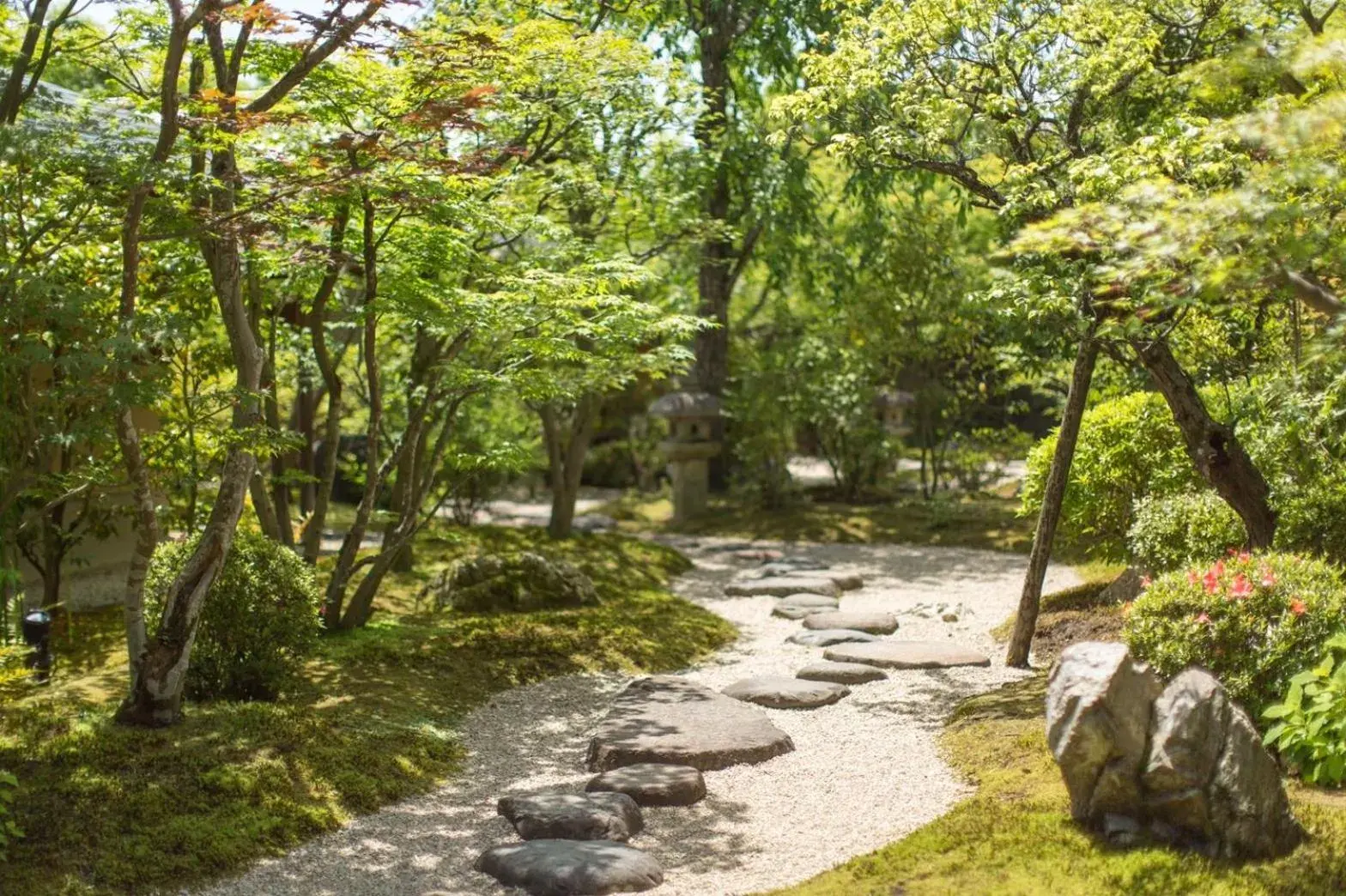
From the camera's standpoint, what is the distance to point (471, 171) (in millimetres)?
7852

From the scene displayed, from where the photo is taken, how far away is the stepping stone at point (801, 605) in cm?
1243

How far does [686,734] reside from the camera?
768cm

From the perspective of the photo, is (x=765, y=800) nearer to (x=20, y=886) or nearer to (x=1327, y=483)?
(x=20, y=886)

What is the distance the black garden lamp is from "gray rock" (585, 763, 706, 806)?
4.36m

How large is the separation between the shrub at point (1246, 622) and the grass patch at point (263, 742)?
4104mm

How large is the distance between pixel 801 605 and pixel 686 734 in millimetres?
5256

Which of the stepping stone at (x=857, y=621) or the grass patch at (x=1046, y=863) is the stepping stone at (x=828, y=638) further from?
the grass patch at (x=1046, y=863)

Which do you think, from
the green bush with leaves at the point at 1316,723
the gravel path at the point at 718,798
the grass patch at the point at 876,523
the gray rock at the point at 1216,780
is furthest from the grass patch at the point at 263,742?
the grass patch at the point at 876,523

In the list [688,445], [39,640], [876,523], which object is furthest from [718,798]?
[688,445]

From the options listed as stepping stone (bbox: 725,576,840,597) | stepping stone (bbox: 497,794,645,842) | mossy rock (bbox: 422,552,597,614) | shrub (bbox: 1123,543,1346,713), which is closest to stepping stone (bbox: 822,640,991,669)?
mossy rock (bbox: 422,552,597,614)

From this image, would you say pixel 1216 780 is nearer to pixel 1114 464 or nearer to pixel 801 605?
pixel 1114 464

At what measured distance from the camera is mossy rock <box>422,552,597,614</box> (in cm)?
1175

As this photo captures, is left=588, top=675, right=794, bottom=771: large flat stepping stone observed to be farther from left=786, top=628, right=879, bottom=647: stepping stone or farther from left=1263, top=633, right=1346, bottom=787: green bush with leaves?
left=1263, top=633, right=1346, bottom=787: green bush with leaves

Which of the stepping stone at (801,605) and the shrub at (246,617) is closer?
the shrub at (246,617)
